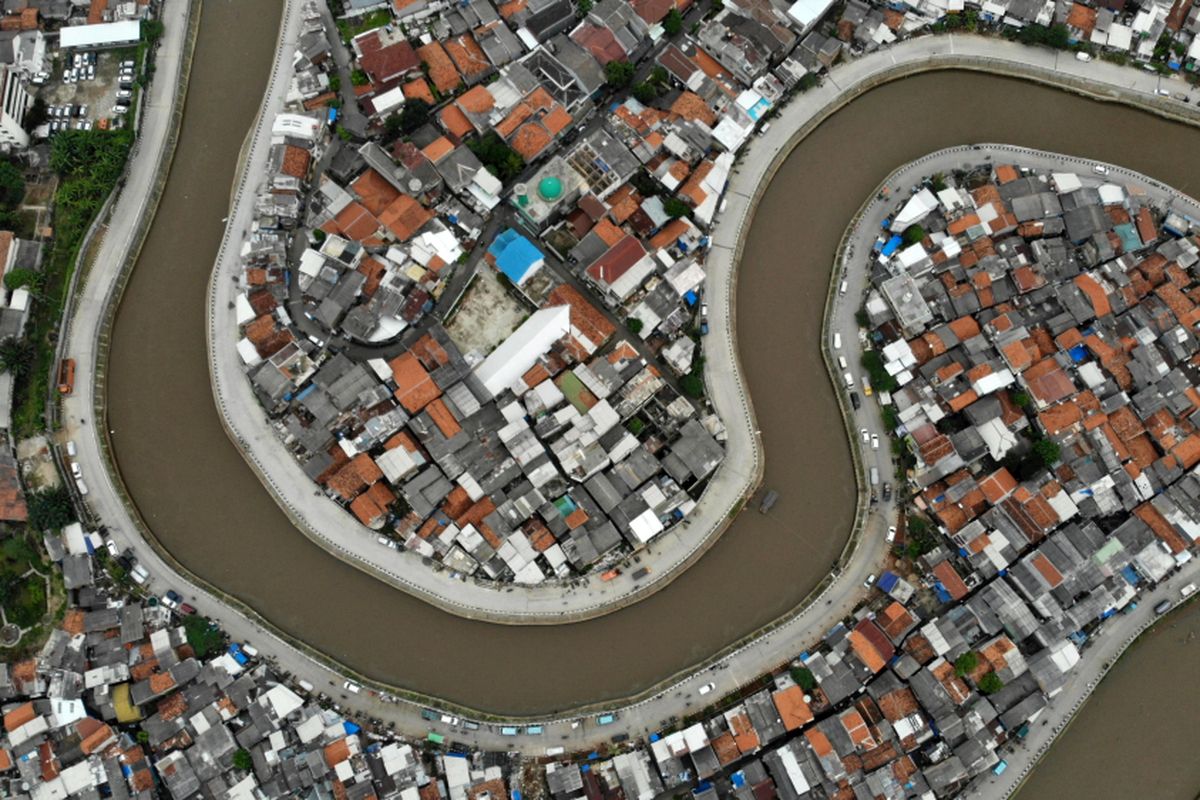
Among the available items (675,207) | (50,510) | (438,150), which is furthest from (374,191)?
(50,510)

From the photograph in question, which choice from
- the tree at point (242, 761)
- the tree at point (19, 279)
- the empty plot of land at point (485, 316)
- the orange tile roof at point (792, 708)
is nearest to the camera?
the tree at point (242, 761)

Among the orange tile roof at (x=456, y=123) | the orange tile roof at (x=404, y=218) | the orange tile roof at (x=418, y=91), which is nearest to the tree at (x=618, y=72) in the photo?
the orange tile roof at (x=456, y=123)

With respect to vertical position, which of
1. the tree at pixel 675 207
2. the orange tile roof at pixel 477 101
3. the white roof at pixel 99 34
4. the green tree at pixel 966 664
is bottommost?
the green tree at pixel 966 664

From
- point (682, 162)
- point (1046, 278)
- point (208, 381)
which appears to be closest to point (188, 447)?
point (208, 381)

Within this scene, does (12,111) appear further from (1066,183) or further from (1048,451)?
(1066,183)

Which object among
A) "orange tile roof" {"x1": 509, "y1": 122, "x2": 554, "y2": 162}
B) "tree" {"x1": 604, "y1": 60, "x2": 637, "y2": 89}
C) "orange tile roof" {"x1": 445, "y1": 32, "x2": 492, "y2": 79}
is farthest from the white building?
"tree" {"x1": 604, "y1": 60, "x2": 637, "y2": 89}

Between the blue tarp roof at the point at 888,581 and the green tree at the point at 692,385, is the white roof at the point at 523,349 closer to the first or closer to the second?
the green tree at the point at 692,385

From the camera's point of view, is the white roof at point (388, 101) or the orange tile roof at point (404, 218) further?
the white roof at point (388, 101)

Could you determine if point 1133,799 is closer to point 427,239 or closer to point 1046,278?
point 1046,278
